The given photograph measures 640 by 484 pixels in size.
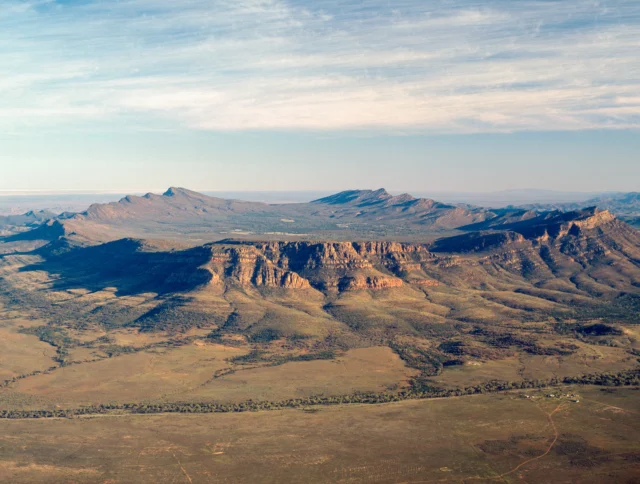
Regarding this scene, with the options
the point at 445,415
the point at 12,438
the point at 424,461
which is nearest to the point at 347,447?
the point at 424,461

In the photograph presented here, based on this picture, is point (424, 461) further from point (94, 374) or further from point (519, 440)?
point (94, 374)

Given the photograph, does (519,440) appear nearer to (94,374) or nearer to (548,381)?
(548,381)

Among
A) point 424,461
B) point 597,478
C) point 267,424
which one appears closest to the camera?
point 597,478

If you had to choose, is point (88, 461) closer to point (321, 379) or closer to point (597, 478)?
point (321, 379)

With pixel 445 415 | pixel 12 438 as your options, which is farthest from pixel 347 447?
pixel 12 438

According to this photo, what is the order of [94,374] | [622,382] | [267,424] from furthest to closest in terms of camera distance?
[94,374] < [622,382] < [267,424]

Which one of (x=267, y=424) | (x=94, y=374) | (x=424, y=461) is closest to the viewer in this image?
(x=424, y=461)

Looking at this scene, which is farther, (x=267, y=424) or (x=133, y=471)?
(x=267, y=424)

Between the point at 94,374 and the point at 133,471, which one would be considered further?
the point at 94,374

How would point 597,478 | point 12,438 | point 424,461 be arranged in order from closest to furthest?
point 597,478 → point 424,461 → point 12,438
